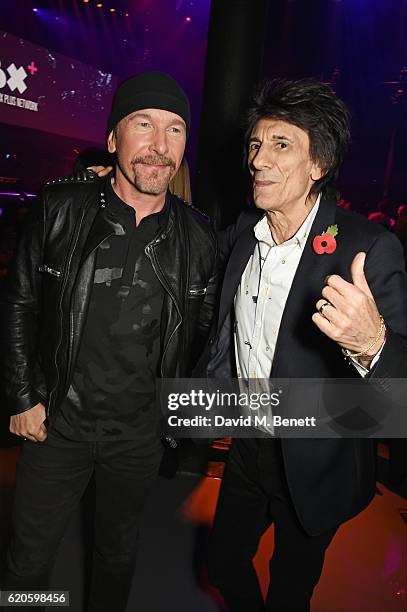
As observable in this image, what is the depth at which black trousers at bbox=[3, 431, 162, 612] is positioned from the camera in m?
1.80

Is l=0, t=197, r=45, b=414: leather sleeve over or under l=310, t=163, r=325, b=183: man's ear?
under

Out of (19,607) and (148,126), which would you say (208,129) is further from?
(19,607)

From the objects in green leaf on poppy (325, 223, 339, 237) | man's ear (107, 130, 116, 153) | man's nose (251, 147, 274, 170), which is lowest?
green leaf on poppy (325, 223, 339, 237)

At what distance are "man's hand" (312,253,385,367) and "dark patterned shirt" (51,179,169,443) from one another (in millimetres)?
738

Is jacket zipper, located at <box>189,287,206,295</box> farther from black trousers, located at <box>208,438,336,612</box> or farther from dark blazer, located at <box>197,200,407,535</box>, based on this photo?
black trousers, located at <box>208,438,336,612</box>

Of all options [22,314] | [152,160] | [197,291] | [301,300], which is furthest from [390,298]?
[22,314]

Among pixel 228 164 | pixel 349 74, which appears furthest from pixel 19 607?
pixel 349 74

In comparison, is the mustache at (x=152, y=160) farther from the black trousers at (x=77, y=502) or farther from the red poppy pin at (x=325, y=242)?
the black trousers at (x=77, y=502)

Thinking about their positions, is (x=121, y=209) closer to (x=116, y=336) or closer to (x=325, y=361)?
(x=116, y=336)

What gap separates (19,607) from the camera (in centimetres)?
180

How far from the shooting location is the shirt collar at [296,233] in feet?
5.93

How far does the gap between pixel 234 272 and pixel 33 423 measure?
37.0 inches

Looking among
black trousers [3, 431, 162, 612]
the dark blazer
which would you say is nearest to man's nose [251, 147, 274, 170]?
the dark blazer

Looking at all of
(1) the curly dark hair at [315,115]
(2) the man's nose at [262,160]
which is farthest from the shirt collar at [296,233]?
(2) the man's nose at [262,160]
